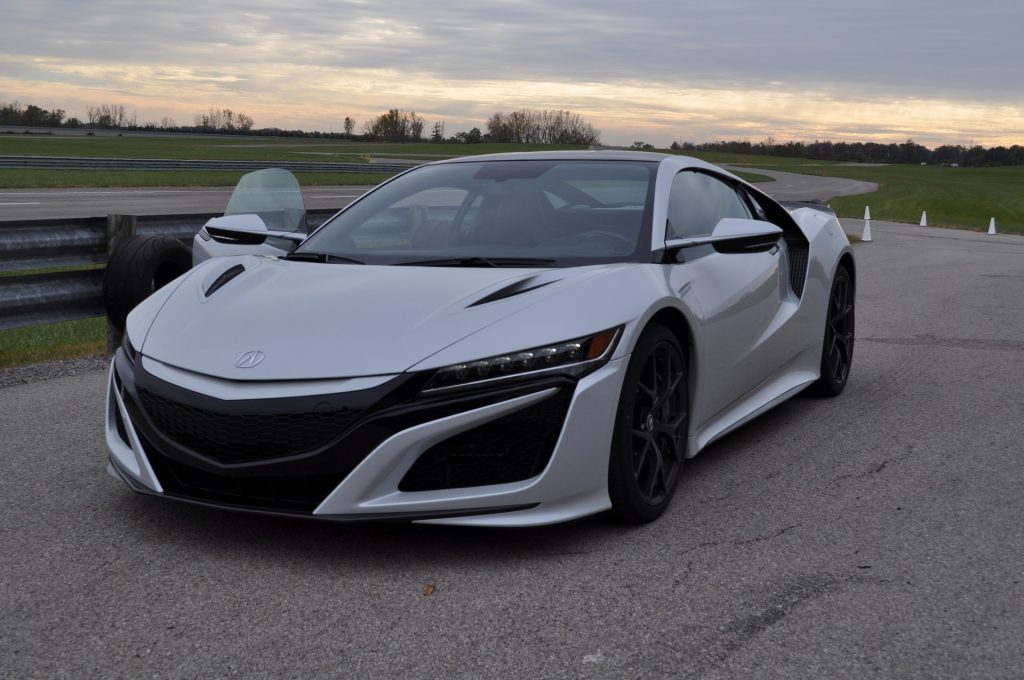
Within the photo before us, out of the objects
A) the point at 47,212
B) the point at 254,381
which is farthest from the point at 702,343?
the point at 47,212

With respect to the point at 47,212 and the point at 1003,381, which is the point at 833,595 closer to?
the point at 1003,381

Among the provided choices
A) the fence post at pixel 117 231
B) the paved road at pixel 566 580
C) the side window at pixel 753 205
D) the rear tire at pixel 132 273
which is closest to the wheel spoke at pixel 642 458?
the paved road at pixel 566 580

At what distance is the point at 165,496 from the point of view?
3865 mm

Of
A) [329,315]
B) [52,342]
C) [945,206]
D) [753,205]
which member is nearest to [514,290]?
[329,315]

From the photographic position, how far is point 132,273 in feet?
25.7

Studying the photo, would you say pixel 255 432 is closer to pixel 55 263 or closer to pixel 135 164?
pixel 55 263

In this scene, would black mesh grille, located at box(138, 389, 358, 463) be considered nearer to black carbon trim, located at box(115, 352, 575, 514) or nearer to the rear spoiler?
black carbon trim, located at box(115, 352, 575, 514)

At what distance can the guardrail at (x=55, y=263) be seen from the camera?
7.55m

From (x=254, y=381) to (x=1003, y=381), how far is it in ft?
16.9

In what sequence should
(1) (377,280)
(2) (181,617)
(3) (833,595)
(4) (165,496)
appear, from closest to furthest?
(2) (181,617)
(3) (833,595)
(4) (165,496)
(1) (377,280)

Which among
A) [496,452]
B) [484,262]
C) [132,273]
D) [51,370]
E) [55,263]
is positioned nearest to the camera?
[496,452]

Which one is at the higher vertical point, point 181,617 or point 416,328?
point 416,328

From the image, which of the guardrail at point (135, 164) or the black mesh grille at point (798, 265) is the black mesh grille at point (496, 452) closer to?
the black mesh grille at point (798, 265)

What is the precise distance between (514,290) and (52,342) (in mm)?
→ 6073
